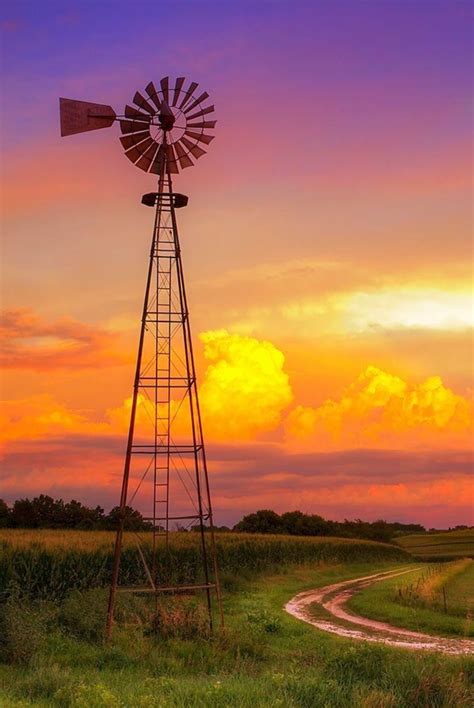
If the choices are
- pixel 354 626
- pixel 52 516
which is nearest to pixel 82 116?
pixel 354 626

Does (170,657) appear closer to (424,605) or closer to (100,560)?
(100,560)

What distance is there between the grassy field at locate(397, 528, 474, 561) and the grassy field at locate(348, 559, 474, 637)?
45.6 m

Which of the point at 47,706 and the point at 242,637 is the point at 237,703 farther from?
the point at 242,637

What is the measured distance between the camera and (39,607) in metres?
26.7

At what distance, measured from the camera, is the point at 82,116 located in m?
25.2

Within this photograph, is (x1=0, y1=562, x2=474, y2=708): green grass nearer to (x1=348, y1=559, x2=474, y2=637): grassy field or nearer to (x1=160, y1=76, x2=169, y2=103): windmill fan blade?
(x1=348, y1=559, x2=474, y2=637): grassy field

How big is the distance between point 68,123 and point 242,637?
14.7 metres

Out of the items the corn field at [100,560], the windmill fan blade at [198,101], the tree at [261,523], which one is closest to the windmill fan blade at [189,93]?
the windmill fan blade at [198,101]

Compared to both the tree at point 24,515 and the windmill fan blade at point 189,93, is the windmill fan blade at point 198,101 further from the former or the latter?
the tree at point 24,515

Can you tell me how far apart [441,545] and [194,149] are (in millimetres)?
90934

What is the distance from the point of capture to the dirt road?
25156 millimetres

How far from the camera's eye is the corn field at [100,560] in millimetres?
31219

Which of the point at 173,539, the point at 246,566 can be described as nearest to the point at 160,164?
the point at 173,539

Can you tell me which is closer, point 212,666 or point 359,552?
point 212,666
